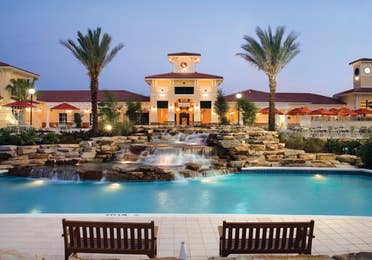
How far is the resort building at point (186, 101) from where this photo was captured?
105ft

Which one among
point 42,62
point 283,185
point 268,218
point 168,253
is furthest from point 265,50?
point 42,62

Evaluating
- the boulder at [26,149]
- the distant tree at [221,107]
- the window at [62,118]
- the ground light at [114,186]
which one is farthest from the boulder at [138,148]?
the window at [62,118]

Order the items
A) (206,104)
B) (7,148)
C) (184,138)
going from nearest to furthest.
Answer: (7,148)
(184,138)
(206,104)

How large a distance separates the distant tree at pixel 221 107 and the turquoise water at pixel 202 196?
16279mm

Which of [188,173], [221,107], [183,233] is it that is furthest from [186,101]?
[183,233]

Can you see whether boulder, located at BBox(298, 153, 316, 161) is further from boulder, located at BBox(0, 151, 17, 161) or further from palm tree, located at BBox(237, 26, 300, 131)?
boulder, located at BBox(0, 151, 17, 161)

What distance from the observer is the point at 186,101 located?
32906 mm

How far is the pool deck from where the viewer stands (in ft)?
16.5

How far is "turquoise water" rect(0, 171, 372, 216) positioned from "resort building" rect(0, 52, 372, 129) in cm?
1811

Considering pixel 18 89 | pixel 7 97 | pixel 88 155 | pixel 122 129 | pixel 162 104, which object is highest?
pixel 18 89

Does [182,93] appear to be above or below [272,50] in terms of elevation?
below

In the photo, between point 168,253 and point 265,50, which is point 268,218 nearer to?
point 168,253

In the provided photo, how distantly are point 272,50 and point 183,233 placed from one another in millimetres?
18049

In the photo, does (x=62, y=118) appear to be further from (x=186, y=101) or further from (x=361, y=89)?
(x=361, y=89)
